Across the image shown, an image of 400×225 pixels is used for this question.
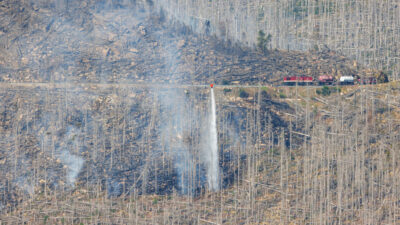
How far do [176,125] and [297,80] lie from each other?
5.30 m

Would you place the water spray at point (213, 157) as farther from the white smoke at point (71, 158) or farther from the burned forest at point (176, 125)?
the white smoke at point (71, 158)

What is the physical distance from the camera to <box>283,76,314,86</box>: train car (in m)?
16.9

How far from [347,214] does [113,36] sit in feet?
38.0

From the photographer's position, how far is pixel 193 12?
56.9ft

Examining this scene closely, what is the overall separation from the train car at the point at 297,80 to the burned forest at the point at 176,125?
16cm

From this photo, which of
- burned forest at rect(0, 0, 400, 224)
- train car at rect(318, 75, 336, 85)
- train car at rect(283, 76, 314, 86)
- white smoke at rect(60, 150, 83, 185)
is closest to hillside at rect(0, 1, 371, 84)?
burned forest at rect(0, 0, 400, 224)

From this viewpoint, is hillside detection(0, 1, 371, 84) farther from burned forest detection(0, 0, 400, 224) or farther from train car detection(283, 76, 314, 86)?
train car detection(283, 76, 314, 86)

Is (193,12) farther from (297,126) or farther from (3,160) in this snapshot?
(3,160)

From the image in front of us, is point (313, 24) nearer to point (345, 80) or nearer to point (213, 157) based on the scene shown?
point (345, 80)

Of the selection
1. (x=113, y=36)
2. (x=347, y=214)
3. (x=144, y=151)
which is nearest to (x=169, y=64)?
(x=113, y=36)

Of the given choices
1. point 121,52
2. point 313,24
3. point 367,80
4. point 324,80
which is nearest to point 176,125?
point 121,52

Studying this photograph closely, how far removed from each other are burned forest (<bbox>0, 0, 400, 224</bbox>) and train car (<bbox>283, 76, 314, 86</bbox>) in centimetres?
16

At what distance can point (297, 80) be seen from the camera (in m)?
16.9

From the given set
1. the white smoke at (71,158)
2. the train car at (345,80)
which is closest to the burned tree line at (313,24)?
the train car at (345,80)
